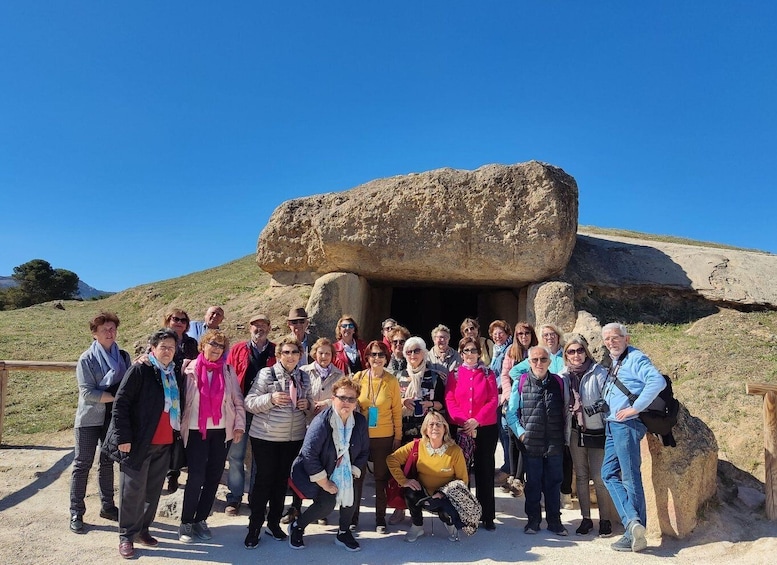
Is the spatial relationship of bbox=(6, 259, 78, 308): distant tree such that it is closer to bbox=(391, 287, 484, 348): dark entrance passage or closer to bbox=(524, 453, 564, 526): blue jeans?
bbox=(391, 287, 484, 348): dark entrance passage

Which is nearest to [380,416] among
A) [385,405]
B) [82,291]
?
[385,405]

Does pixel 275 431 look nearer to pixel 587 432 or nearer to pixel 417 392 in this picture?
pixel 417 392

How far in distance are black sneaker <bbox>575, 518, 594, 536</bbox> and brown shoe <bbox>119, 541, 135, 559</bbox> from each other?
12.6ft

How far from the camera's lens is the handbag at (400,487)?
16.2 ft

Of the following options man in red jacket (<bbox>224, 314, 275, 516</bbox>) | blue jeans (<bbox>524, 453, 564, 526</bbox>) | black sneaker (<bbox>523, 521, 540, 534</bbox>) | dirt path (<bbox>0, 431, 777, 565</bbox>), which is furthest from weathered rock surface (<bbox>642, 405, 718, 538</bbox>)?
man in red jacket (<bbox>224, 314, 275, 516</bbox>)

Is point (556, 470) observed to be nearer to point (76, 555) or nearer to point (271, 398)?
point (271, 398)

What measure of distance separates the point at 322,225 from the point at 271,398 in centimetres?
572

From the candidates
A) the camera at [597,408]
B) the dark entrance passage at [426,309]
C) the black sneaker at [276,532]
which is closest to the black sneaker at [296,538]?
the black sneaker at [276,532]

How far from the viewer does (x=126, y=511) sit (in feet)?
14.7

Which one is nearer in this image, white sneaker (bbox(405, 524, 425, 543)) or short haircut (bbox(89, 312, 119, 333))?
white sneaker (bbox(405, 524, 425, 543))

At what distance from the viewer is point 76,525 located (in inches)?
195

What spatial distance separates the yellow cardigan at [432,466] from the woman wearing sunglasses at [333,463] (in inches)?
15.5

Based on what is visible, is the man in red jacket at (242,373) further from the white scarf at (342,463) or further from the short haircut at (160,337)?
the white scarf at (342,463)

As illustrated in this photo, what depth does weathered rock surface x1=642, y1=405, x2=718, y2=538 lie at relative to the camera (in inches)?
194
